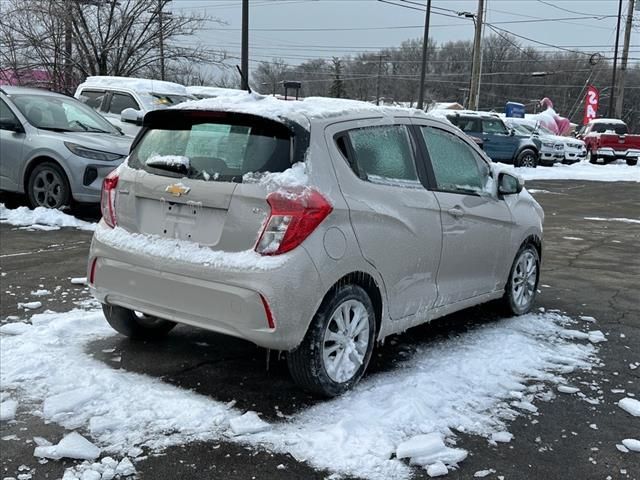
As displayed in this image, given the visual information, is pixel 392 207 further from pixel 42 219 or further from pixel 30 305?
pixel 42 219

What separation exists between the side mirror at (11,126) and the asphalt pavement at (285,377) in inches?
81.2

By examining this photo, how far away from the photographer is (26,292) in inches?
237

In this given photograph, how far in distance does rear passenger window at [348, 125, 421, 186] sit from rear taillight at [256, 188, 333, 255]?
0.59 meters

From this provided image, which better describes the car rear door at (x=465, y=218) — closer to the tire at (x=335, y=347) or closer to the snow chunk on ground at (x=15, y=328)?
the tire at (x=335, y=347)

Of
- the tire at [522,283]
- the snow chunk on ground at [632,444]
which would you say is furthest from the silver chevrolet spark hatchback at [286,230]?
the snow chunk on ground at [632,444]

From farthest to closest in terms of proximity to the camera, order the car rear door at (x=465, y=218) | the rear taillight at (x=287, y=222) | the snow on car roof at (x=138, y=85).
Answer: the snow on car roof at (x=138, y=85)
the car rear door at (x=465, y=218)
the rear taillight at (x=287, y=222)

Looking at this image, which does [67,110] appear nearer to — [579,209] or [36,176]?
[36,176]

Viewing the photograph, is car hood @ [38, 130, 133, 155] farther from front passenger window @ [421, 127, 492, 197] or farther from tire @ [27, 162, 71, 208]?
front passenger window @ [421, 127, 492, 197]

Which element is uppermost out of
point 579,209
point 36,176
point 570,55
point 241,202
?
point 570,55

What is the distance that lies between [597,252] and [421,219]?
580 centimetres

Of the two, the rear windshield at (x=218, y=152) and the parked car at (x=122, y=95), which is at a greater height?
the parked car at (x=122, y=95)

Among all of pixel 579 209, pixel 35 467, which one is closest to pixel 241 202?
pixel 35 467

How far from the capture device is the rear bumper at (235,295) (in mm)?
3689

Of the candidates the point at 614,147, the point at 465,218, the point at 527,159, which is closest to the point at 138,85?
the point at 465,218
